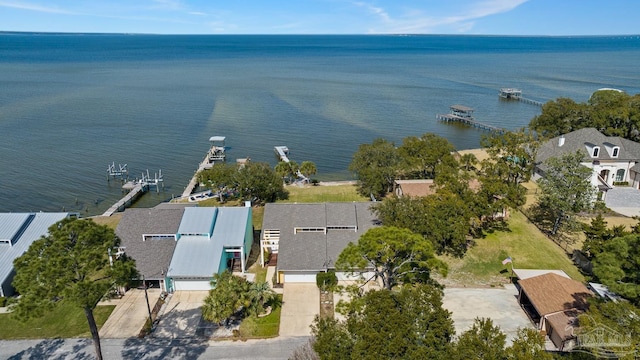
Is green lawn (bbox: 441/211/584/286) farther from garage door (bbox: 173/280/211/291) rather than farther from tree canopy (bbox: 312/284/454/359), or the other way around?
garage door (bbox: 173/280/211/291)

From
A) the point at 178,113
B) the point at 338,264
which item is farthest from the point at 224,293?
the point at 178,113

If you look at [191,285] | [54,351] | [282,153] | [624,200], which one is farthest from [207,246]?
[624,200]

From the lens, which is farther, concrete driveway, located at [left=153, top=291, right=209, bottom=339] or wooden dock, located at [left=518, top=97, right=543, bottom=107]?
wooden dock, located at [left=518, top=97, right=543, bottom=107]

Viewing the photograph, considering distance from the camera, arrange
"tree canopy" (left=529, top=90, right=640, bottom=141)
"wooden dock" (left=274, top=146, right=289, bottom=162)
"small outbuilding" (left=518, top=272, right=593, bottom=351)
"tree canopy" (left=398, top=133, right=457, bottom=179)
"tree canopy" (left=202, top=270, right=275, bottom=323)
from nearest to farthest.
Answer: "small outbuilding" (left=518, top=272, right=593, bottom=351)
"tree canopy" (left=202, top=270, right=275, bottom=323)
"tree canopy" (left=398, top=133, right=457, bottom=179)
"tree canopy" (left=529, top=90, right=640, bottom=141)
"wooden dock" (left=274, top=146, right=289, bottom=162)

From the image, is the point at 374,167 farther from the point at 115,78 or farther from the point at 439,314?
the point at 115,78

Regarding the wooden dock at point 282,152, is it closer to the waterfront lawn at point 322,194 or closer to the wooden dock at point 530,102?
the waterfront lawn at point 322,194

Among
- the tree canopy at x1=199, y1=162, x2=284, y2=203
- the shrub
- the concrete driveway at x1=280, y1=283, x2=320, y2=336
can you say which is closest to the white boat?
the tree canopy at x1=199, y1=162, x2=284, y2=203

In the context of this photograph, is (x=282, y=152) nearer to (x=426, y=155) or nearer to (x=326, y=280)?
(x=426, y=155)

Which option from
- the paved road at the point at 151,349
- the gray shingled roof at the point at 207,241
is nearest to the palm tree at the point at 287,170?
the gray shingled roof at the point at 207,241
